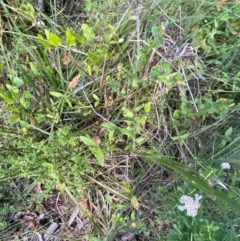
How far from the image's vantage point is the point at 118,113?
1290 mm

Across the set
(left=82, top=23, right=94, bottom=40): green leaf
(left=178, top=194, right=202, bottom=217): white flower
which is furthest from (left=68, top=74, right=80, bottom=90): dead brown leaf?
(left=178, top=194, right=202, bottom=217): white flower

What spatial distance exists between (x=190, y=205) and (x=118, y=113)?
41cm

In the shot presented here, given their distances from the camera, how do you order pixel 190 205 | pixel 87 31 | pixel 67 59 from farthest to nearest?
pixel 67 59, pixel 87 31, pixel 190 205

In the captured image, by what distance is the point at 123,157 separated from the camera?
1.31 m

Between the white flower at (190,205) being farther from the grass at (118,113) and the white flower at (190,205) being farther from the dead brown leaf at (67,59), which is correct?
the dead brown leaf at (67,59)

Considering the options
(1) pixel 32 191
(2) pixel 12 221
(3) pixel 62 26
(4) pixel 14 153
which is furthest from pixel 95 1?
(2) pixel 12 221

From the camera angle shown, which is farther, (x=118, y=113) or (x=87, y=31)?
(x=118, y=113)

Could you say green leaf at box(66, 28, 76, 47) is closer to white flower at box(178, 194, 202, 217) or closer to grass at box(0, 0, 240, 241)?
grass at box(0, 0, 240, 241)

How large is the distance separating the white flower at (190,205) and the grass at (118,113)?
0.17m

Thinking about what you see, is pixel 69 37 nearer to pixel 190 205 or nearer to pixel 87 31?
pixel 87 31

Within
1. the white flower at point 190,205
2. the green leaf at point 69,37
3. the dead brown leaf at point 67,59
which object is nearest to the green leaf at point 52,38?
the green leaf at point 69,37

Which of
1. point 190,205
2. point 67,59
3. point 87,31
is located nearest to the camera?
point 190,205

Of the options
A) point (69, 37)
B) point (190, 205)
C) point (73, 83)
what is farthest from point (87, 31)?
point (190, 205)

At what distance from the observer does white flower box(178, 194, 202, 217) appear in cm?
99
